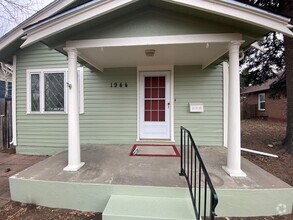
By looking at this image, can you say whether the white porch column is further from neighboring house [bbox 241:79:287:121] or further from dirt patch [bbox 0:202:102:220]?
neighboring house [bbox 241:79:287:121]

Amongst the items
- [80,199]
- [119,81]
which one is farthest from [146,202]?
[119,81]

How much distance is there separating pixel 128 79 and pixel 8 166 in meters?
3.71

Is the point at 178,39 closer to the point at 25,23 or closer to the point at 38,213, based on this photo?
the point at 38,213

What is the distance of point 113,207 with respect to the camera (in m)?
2.50

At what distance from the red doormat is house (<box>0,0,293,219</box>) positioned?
25 centimetres

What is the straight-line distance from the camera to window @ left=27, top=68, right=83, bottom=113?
555cm

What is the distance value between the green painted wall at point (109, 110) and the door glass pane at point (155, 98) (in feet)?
1.10

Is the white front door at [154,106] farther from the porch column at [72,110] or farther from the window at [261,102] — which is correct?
the window at [261,102]

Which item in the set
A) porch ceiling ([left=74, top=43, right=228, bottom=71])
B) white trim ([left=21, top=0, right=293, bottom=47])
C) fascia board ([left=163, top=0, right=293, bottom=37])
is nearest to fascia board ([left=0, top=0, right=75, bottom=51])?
porch ceiling ([left=74, top=43, right=228, bottom=71])

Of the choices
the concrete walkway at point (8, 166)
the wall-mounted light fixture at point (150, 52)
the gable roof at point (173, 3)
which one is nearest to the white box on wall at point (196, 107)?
the wall-mounted light fixture at point (150, 52)

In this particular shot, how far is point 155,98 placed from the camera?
207 inches

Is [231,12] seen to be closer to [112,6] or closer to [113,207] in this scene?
[112,6]

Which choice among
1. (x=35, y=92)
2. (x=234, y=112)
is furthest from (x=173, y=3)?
(x=35, y=92)

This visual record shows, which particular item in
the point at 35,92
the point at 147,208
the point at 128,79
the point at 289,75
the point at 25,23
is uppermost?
the point at 25,23
